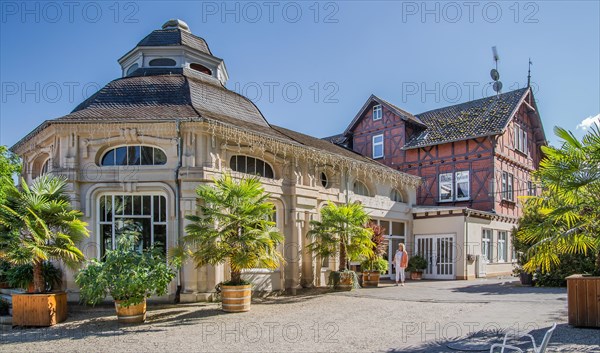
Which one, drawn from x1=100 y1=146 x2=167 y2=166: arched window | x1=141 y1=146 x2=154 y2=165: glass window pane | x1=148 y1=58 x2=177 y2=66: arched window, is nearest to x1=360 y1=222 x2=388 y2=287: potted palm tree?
x1=100 y1=146 x2=167 y2=166: arched window

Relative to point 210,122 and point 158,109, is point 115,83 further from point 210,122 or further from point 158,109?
point 210,122

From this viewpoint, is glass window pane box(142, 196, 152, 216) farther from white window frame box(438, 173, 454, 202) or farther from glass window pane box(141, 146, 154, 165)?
white window frame box(438, 173, 454, 202)

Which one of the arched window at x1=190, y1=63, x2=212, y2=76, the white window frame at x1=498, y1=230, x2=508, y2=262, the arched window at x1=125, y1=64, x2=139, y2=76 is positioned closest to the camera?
the arched window at x1=125, y1=64, x2=139, y2=76

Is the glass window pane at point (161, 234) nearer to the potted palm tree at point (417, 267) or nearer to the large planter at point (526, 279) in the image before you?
the potted palm tree at point (417, 267)

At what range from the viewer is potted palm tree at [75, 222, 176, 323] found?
376 inches

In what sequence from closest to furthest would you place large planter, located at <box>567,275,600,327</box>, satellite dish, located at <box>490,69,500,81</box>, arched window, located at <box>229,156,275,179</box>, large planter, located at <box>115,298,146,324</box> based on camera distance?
1. large planter, located at <box>567,275,600,327</box>
2. large planter, located at <box>115,298,146,324</box>
3. arched window, located at <box>229,156,275,179</box>
4. satellite dish, located at <box>490,69,500,81</box>

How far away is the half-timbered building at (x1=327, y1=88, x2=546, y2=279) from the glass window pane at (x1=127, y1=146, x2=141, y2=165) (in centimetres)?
1270

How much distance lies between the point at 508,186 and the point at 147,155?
18.6 meters

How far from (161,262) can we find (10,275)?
473cm

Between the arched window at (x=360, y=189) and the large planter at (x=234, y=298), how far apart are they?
8671 mm

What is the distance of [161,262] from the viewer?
1038 cm

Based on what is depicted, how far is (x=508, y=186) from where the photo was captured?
2439cm

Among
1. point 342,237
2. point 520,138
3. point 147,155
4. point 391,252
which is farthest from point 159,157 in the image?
point 520,138

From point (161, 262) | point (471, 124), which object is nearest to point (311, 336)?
point (161, 262)
